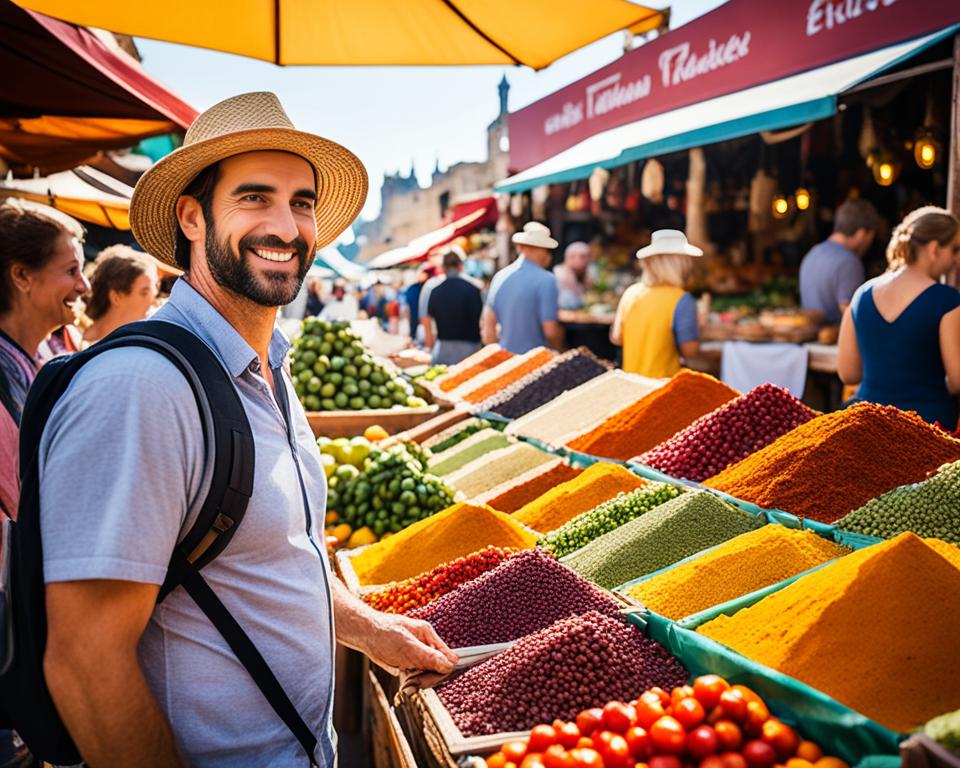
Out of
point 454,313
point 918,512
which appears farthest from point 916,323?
point 454,313

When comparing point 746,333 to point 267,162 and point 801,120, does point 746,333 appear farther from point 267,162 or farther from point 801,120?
point 267,162

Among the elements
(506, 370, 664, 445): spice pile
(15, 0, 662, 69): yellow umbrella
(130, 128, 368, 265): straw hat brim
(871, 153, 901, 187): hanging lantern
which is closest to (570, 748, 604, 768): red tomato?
(130, 128, 368, 265): straw hat brim

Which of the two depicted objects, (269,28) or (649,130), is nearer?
(269,28)

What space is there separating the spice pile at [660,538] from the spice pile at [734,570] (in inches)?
5.7

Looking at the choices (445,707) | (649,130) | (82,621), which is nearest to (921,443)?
(445,707)

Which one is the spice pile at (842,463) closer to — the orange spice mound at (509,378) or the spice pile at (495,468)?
the spice pile at (495,468)

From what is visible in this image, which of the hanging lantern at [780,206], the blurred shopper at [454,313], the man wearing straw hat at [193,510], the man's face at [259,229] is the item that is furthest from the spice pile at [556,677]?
the hanging lantern at [780,206]

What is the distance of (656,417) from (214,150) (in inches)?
111

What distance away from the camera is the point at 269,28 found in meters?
4.29

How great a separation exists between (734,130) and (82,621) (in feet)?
18.6

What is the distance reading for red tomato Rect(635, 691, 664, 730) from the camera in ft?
5.56

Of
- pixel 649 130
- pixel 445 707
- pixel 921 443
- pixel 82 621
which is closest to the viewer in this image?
pixel 82 621

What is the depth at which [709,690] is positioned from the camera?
1.70m

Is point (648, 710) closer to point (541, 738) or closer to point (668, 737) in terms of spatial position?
point (668, 737)
